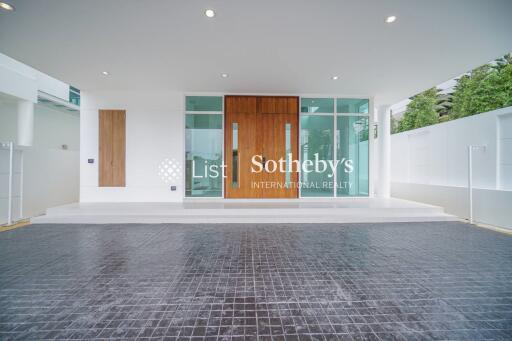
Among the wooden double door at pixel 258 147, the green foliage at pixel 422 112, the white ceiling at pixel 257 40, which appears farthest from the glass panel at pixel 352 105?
the green foliage at pixel 422 112

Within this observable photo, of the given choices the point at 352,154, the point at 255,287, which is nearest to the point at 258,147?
the point at 352,154

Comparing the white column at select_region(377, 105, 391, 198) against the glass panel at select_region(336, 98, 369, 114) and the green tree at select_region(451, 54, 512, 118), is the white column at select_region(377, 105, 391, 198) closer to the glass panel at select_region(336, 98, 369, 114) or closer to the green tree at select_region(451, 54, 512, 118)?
the glass panel at select_region(336, 98, 369, 114)

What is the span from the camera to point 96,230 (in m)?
4.50

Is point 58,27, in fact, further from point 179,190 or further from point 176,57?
point 179,190

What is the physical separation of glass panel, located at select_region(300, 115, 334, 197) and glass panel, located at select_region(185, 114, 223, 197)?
260cm

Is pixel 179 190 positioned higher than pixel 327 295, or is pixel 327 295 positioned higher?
pixel 179 190

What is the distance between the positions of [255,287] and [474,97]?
1544cm

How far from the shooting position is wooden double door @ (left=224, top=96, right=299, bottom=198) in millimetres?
6922

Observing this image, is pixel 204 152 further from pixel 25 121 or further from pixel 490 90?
pixel 490 90

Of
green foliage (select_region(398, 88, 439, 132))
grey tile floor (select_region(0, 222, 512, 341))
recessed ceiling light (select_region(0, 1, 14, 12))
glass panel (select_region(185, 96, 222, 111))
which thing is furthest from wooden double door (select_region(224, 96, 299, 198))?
green foliage (select_region(398, 88, 439, 132))

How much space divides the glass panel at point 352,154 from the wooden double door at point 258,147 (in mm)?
1467

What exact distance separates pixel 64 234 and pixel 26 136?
5.24 m

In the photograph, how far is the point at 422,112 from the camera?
16734 millimetres

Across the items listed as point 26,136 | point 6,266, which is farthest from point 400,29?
point 26,136
